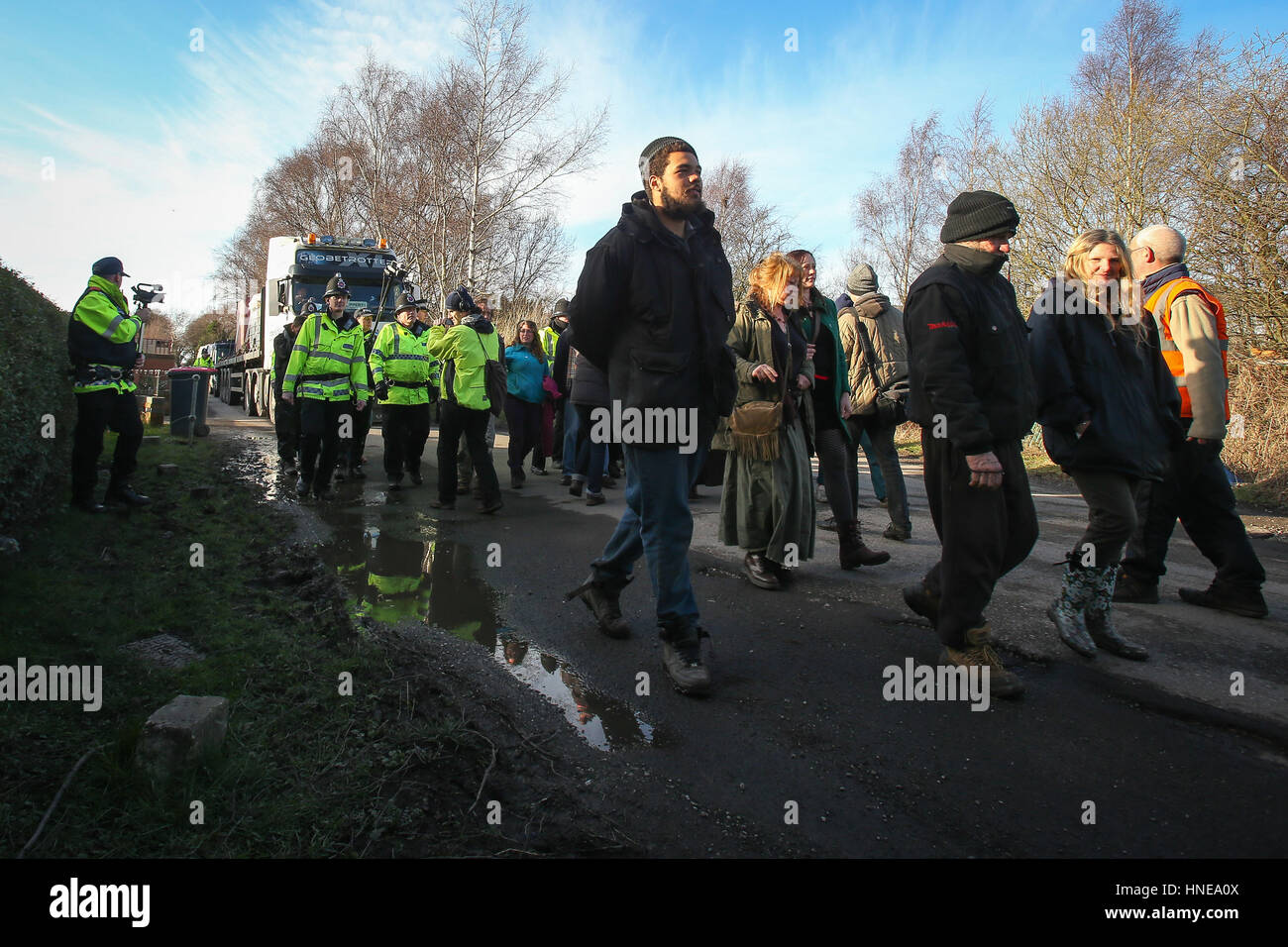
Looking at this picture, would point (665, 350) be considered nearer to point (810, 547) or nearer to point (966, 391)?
point (966, 391)

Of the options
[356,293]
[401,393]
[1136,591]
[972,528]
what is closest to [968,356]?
[972,528]

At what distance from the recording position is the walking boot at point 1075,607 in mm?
3883

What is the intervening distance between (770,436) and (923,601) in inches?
55.3

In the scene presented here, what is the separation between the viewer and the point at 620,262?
11.7 ft

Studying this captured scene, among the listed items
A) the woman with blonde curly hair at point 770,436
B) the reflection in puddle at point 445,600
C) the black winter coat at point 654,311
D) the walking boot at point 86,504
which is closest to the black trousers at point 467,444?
the reflection in puddle at point 445,600

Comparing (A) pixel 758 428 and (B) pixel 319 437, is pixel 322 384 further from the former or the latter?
(A) pixel 758 428

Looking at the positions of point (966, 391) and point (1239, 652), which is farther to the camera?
point (1239, 652)

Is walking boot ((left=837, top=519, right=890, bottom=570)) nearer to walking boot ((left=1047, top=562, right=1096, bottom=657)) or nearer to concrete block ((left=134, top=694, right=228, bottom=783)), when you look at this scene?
walking boot ((left=1047, top=562, right=1096, bottom=657))

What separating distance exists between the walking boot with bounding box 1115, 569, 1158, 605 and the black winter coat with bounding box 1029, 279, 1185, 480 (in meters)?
1.28

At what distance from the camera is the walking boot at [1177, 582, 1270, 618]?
15.0ft

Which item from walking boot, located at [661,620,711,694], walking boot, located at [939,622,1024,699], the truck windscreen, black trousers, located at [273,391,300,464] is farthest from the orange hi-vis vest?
the truck windscreen

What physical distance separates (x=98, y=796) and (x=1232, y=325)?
13426 millimetres

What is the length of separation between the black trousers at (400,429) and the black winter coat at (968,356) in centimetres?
662
